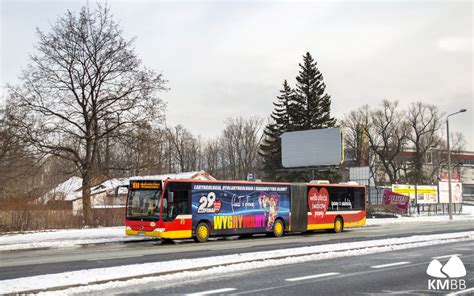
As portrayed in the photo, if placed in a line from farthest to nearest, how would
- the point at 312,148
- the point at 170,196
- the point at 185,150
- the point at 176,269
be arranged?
the point at 185,150, the point at 312,148, the point at 170,196, the point at 176,269

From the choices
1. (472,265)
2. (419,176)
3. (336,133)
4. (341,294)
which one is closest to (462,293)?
(341,294)

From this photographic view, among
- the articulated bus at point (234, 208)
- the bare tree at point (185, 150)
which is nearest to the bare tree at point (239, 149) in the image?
the bare tree at point (185, 150)

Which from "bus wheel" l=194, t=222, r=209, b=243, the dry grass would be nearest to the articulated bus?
"bus wheel" l=194, t=222, r=209, b=243

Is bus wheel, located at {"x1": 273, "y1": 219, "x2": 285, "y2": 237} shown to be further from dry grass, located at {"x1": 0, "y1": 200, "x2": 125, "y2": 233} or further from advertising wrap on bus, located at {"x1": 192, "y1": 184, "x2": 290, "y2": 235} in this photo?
dry grass, located at {"x1": 0, "y1": 200, "x2": 125, "y2": 233}

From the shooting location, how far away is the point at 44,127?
3600cm

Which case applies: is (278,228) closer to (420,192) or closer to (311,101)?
(420,192)

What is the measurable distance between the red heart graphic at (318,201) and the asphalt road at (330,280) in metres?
14.2

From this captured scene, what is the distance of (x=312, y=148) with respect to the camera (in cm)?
5538

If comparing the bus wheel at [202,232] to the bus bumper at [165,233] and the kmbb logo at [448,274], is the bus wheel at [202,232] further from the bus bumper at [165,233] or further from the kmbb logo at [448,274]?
the kmbb logo at [448,274]

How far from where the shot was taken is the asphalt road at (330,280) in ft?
33.5

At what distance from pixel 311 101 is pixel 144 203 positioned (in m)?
45.0

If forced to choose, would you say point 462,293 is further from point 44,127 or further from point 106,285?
point 44,127

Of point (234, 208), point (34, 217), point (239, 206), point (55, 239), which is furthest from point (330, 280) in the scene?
point (34, 217)

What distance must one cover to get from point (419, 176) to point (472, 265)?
249ft
